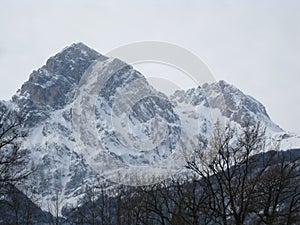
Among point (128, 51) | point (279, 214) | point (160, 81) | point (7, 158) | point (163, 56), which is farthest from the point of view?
point (160, 81)

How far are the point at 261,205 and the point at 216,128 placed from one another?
459 cm

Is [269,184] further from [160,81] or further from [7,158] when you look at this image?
[160,81]

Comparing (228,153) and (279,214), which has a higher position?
(228,153)

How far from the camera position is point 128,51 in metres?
41.1

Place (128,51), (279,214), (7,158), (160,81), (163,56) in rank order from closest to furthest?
(279,214) → (7,158) → (163,56) → (128,51) → (160,81)

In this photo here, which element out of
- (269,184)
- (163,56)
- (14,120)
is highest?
(163,56)

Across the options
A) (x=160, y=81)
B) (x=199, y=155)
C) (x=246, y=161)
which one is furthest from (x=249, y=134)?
(x=160, y=81)

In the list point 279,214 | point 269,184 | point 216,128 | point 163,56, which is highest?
point 163,56

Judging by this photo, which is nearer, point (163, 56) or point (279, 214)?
point (279, 214)

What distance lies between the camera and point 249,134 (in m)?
25.1

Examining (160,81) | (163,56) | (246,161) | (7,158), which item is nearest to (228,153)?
(246,161)

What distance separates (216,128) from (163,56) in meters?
12.1

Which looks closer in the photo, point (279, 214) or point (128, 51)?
point (279, 214)

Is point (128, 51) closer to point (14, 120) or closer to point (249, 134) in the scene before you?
point (14, 120)
